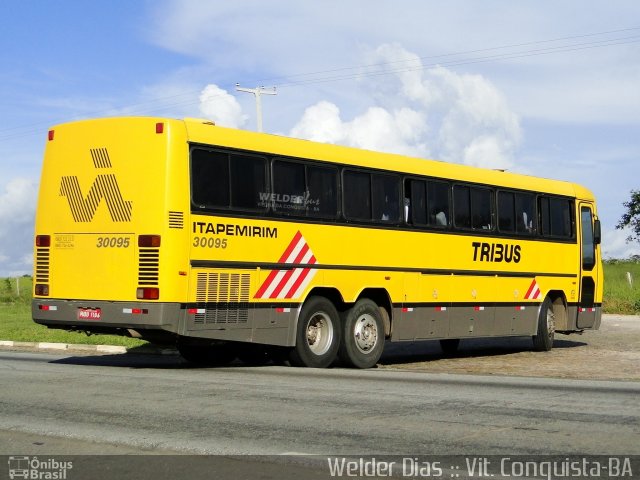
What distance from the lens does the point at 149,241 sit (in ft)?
47.4

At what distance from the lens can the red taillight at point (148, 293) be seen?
14.3m

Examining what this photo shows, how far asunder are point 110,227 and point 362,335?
15.4ft

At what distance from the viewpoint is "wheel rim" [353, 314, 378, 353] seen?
56.2 feet

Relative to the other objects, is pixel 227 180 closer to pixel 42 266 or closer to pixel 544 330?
pixel 42 266

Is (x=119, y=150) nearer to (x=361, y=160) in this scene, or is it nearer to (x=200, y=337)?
(x=200, y=337)

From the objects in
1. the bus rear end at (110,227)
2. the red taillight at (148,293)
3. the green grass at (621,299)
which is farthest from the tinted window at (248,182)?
the green grass at (621,299)

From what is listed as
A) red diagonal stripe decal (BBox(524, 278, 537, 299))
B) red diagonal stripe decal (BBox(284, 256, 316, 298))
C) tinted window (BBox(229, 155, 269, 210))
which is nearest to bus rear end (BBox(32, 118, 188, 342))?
tinted window (BBox(229, 155, 269, 210))

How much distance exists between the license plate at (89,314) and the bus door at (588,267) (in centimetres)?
1215

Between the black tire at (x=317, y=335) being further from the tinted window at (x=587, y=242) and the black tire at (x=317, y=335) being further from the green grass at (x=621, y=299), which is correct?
the green grass at (x=621, y=299)

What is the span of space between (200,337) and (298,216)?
2.63 m

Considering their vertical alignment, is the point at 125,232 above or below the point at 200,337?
above

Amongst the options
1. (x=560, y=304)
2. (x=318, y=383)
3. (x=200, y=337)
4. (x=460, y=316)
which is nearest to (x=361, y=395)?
(x=318, y=383)

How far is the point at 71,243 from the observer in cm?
1550

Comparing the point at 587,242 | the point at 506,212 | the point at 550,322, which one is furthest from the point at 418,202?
the point at 587,242
